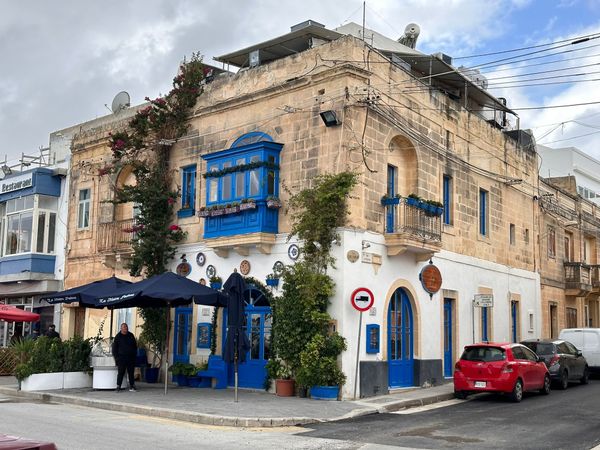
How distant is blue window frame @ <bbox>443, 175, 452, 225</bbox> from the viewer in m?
22.1

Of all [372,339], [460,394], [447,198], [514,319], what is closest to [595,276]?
[514,319]

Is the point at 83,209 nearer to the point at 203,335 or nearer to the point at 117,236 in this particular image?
the point at 117,236

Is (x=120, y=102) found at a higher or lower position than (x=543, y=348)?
higher

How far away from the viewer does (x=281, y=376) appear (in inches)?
685

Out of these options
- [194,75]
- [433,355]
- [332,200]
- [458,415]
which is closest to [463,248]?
[433,355]

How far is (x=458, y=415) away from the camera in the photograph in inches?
584

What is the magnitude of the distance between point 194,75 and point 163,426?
12394 millimetres

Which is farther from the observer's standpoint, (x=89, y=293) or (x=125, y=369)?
(x=125, y=369)

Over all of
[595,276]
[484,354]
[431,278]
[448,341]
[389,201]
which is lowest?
[484,354]

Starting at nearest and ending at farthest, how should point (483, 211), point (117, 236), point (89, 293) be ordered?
point (89, 293) < point (117, 236) < point (483, 211)

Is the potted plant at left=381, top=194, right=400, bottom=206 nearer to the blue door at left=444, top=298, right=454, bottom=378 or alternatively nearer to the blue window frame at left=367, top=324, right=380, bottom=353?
the blue window frame at left=367, top=324, right=380, bottom=353

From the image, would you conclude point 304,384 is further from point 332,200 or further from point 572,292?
point 572,292

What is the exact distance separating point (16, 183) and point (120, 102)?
5100mm

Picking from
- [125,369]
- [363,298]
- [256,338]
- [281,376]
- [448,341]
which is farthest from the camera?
[448,341]
